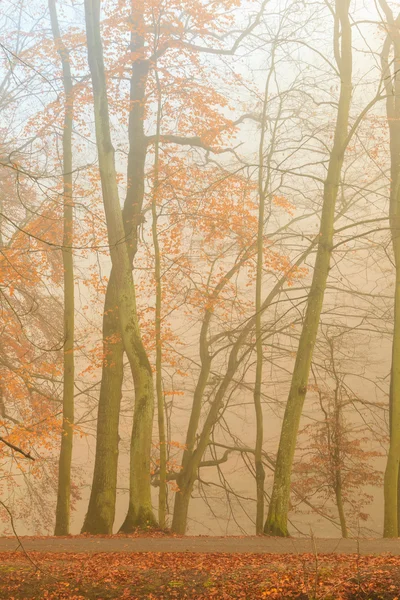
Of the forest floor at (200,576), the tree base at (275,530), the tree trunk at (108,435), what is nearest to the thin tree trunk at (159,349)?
the tree trunk at (108,435)

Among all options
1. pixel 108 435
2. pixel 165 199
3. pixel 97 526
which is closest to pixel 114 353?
pixel 108 435

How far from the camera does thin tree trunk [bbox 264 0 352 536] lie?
10086 millimetres

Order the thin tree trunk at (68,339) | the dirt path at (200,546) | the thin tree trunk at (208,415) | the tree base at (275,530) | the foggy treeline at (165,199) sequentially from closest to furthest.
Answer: the dirt path at (200,546), the tree base at (275,530), the foggy treeline at (165,199), the thin tree trunk at (68,339), the thin tree trunk at (208,415)

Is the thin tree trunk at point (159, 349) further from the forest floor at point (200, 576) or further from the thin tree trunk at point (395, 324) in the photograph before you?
the forest floor at point (200, 576)

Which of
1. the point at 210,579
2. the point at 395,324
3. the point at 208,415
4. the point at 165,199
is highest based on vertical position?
the point at 165,199

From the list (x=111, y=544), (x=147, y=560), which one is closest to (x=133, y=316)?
(x=111, y=544)

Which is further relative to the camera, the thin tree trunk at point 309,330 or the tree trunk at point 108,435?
the tree trunk at point 108,435

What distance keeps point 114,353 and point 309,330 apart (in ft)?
12.7

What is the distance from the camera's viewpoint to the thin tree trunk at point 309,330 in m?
10.1

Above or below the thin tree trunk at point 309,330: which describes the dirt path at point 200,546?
below

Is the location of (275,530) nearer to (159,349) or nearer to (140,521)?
(140,521)

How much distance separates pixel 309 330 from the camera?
10.3 metres

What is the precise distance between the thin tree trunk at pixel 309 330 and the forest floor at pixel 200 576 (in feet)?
10.5

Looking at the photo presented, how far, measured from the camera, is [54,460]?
1761cm
